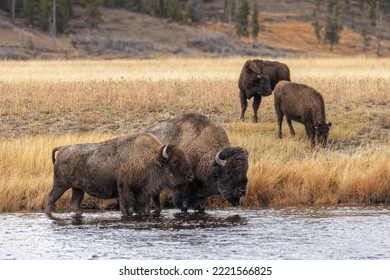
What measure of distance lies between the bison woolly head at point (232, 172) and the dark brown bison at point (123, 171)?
1.83ft

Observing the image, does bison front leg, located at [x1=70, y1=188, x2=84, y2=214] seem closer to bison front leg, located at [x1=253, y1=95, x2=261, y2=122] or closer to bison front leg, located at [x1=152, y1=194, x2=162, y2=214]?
bison front leg, located at [x1=152, y1=194, x2=162, y2=214]

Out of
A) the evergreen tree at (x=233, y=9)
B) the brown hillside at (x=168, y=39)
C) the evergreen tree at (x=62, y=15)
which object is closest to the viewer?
the brown hillside at (x=168, y=39)

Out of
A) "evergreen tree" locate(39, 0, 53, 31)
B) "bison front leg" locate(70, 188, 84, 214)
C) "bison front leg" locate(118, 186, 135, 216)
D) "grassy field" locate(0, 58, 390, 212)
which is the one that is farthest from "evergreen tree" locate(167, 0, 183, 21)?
"bison front leg" locate(118, 186, 135, 216)

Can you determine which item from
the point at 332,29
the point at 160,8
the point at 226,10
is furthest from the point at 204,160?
the point at 226,10

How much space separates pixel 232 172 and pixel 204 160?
849 millimetres

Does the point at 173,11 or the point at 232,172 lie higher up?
the point at 232,172

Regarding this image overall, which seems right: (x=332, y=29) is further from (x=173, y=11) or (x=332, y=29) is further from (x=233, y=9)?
(x=173, y=11)

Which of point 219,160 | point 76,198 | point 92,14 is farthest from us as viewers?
point 92,14

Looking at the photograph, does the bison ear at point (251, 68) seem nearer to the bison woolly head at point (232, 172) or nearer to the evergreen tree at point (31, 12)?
the bison woolly head at point (232, 172)

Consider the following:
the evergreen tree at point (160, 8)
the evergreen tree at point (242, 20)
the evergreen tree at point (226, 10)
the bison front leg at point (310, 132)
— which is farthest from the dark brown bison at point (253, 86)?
the evergreen tree at point (226, 10)

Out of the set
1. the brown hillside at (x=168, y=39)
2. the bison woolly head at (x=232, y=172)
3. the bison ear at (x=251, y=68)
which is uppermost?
the bison ear at (x=251, y=68)

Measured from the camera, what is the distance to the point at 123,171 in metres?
13.6

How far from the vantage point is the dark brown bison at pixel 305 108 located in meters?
19.7
